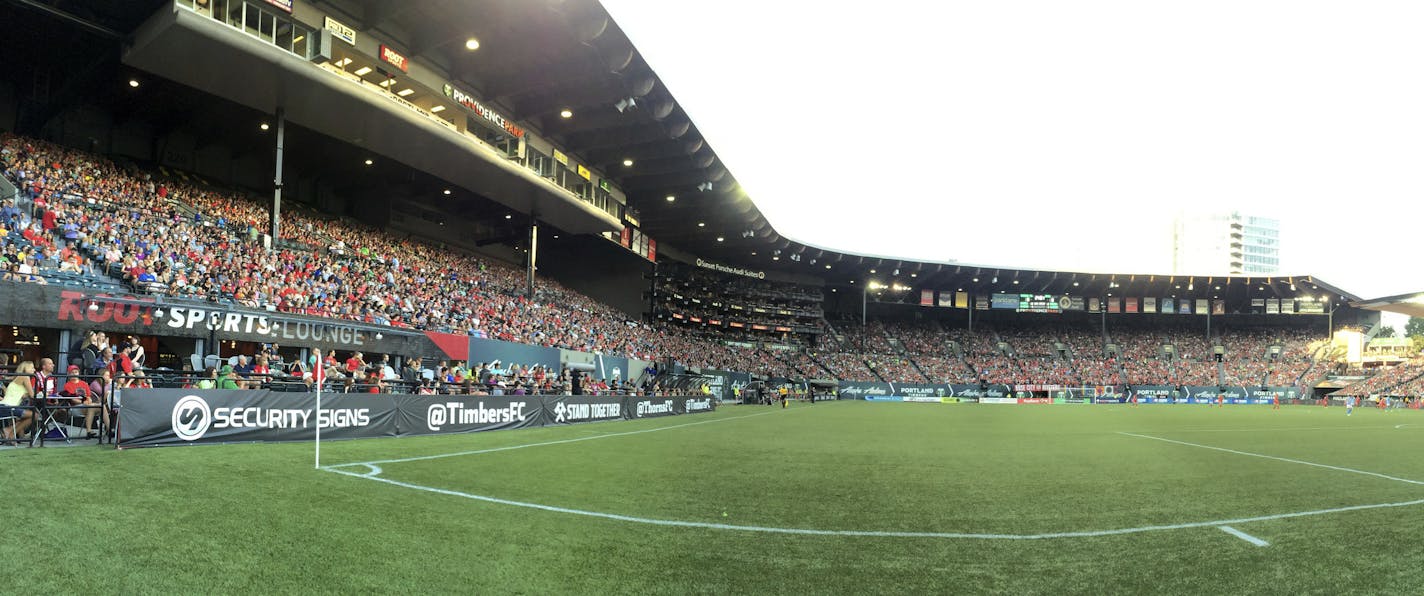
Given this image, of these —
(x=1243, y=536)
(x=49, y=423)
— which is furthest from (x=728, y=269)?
(x=1243, y=536)

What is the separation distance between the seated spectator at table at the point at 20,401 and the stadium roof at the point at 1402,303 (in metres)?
86.9

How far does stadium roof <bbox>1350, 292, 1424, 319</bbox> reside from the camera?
210 feet

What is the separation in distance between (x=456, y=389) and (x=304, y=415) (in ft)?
26.9

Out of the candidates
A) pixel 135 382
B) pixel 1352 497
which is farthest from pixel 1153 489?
pixel 135 382

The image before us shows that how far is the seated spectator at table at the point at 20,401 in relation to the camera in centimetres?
1065

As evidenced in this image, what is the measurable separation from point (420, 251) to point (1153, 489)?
111 ft

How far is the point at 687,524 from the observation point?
260 inches

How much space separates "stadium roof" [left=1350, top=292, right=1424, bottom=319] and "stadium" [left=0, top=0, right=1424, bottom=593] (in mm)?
7485

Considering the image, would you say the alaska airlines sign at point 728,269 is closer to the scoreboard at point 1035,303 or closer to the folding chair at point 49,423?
the scoreboard at point 1035,303

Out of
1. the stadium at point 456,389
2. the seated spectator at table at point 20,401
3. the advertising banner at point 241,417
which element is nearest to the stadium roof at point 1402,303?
the stadium at point 456,389

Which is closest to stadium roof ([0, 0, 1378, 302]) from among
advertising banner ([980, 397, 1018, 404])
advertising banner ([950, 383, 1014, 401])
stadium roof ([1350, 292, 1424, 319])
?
advertising banner ([950, 383, 1014, 401])

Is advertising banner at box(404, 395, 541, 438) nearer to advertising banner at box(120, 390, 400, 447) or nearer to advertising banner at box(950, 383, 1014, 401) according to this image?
advertising banner at box(120, 390, 400, 447)

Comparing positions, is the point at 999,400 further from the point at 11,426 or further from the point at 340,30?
the point at 11,426

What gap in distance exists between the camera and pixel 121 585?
4250mm
